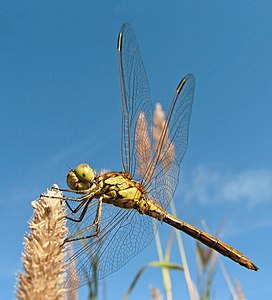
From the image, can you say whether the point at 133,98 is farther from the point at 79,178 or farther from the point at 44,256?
the point at 44,256

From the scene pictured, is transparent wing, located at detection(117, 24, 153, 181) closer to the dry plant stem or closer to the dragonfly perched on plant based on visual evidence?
the dragonfly perched on plant

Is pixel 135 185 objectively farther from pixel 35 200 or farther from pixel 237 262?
pixel 35 200

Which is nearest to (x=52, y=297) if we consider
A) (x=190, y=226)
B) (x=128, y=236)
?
(x=128, y=236)

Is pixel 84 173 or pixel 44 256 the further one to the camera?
pixel 84 173

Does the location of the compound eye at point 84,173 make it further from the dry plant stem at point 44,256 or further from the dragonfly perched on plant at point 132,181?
the dry plant stem at point 44,256

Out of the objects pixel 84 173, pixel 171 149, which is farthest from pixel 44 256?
pixel 171 149

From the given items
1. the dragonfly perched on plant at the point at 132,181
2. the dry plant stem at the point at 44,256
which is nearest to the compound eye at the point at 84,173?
the dragonfly perched on plant at the point at 132,181

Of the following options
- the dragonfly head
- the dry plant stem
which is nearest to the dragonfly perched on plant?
the dragonfly head
